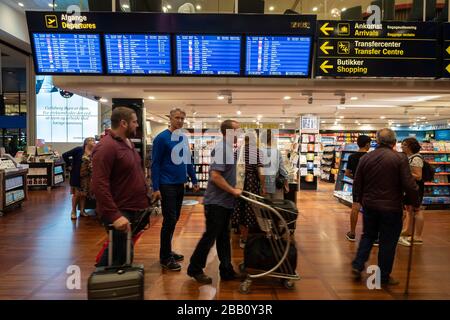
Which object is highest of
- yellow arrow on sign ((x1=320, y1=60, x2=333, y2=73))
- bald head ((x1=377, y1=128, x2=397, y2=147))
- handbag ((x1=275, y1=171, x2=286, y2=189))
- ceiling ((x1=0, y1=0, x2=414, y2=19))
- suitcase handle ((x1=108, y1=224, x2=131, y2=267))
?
ceiling ((x1=0, y1=0, x2=414, y2=19))

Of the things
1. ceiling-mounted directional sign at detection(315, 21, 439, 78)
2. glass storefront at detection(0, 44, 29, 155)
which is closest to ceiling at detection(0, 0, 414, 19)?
ceiling-mounted directional sign at detection(315, 21, 439, 78)

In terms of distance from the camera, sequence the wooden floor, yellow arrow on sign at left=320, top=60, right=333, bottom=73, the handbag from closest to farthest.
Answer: the wooden floor, yellow arrow on sign at left=320, top=60, right=333, bottom=73, the handbag

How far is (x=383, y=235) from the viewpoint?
3111 millimetres

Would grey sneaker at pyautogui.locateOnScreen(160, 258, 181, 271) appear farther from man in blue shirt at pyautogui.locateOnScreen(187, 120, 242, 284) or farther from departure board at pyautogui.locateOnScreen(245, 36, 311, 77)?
departure board at pyautogui.locateOnScreen(245, 36, 311, 77)

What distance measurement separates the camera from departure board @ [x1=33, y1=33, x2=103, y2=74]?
437cm

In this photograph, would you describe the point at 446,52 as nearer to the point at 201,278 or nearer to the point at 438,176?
the point at 438,176

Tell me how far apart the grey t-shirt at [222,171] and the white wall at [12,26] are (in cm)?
948

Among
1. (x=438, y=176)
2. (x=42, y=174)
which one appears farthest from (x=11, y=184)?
(x=438, y=176)

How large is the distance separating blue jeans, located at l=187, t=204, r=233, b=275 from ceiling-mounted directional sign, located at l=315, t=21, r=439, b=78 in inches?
115

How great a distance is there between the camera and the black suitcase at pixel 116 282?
7.05 ft

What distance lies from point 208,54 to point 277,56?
3.38ft

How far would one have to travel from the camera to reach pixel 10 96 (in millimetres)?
15273

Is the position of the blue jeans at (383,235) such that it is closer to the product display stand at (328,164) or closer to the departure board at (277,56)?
the departure board at (277,56)

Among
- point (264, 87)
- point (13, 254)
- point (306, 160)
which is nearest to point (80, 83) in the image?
point (13, 254)
